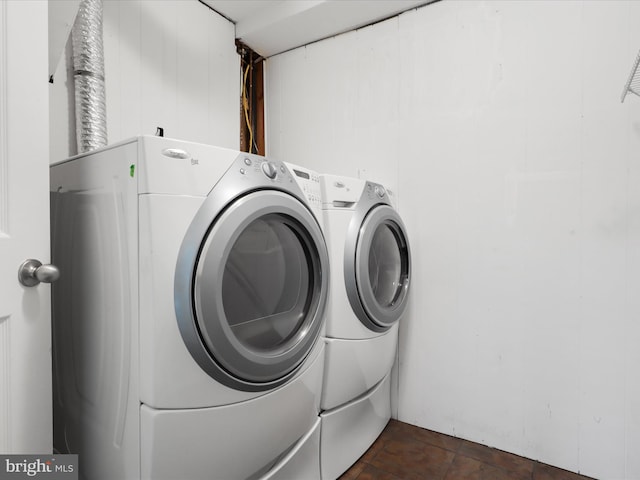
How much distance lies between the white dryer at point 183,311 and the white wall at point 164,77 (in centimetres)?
52

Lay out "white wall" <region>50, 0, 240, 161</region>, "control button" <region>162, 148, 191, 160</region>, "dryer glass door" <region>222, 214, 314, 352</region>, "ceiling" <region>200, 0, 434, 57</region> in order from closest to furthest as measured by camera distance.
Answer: "control button" <region>162, 148, 191, 160</region> → "dryer glass door" <region>222, 214, 314, 352</region> → "white wall" <region>50, 0, 240, 161</region> → "ceiling" <region>200, 0, 434, 57</region>

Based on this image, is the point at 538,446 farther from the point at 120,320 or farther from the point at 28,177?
the point at 28,177

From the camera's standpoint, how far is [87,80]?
1313 millimetres

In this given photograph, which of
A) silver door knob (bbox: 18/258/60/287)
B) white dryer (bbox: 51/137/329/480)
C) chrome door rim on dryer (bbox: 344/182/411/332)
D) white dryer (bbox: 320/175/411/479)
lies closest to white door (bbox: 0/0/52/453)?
silver door knob (bbox: 18/258/60/287)

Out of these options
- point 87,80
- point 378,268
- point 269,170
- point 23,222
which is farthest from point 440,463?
point 87,80

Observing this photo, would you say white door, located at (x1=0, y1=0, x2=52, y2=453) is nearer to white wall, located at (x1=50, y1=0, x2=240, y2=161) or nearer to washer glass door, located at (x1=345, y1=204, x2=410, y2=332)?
white wall, located at (x1=50, y1=0, x2=240, y2=161)

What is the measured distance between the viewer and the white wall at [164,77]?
1.47m

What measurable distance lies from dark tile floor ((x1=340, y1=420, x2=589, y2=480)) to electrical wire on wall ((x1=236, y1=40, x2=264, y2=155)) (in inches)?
71.9

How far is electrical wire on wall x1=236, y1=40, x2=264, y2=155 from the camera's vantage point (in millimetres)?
2174

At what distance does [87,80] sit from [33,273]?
886mm

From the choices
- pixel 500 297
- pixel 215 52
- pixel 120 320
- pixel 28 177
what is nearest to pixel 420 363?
pixel 500 297

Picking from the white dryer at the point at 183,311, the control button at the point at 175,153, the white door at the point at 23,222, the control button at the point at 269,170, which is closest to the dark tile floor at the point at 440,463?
the white dryer at the point at 183,311

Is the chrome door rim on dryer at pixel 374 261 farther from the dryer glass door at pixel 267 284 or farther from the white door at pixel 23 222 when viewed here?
the white door at pixel 23 222

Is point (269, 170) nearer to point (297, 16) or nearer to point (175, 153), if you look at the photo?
point (175, 153)
